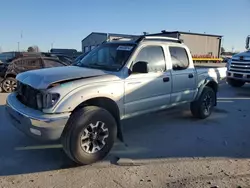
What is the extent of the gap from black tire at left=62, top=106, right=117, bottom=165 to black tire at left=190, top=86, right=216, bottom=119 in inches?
114

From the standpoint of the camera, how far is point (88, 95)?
377cm

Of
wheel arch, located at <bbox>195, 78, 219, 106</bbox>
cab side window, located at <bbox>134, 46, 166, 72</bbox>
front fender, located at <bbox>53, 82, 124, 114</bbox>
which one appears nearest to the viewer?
front fender, located at <bbox>53, 82, 124, 114</bbox>

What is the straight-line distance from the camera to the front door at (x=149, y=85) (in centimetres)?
447

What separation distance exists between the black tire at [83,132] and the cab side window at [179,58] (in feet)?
6.78

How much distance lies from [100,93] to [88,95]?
23 centimetres

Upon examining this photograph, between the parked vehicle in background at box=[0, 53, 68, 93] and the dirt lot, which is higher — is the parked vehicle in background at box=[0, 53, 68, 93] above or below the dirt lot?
above

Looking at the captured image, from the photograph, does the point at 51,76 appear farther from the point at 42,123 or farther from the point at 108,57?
the point at 108,57

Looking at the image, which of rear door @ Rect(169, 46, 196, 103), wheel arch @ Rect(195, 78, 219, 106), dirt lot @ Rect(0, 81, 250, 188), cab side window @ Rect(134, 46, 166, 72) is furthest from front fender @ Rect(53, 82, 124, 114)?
wheel arch @ Rect(195, 78, 219, 106)

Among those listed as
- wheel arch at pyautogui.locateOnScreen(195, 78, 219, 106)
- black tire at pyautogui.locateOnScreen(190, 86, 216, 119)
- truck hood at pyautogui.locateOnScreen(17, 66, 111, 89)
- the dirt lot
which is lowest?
the dirt lot

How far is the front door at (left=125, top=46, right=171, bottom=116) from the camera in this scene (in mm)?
4473

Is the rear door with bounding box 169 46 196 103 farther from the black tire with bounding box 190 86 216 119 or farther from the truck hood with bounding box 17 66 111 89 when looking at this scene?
the truck hood with bounding box 17 66 111 89

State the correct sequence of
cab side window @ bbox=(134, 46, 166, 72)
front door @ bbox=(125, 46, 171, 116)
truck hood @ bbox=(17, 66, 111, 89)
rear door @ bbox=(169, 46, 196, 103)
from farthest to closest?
rear door @ bbox=(169, 46, 196, 103) < cab side window @ bbox=(134, 46, 166, 72) < front door @ bbox=(125, 46, 171, 116) < truck hood @ bbox=(17, 66, 111, 89)

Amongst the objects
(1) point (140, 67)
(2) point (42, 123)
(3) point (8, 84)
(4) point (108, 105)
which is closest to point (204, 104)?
(1) point (140, 67)

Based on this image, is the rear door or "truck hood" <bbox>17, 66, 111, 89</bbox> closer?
"truck hood" <bbox>17, 66, 111, 89</bbox>
